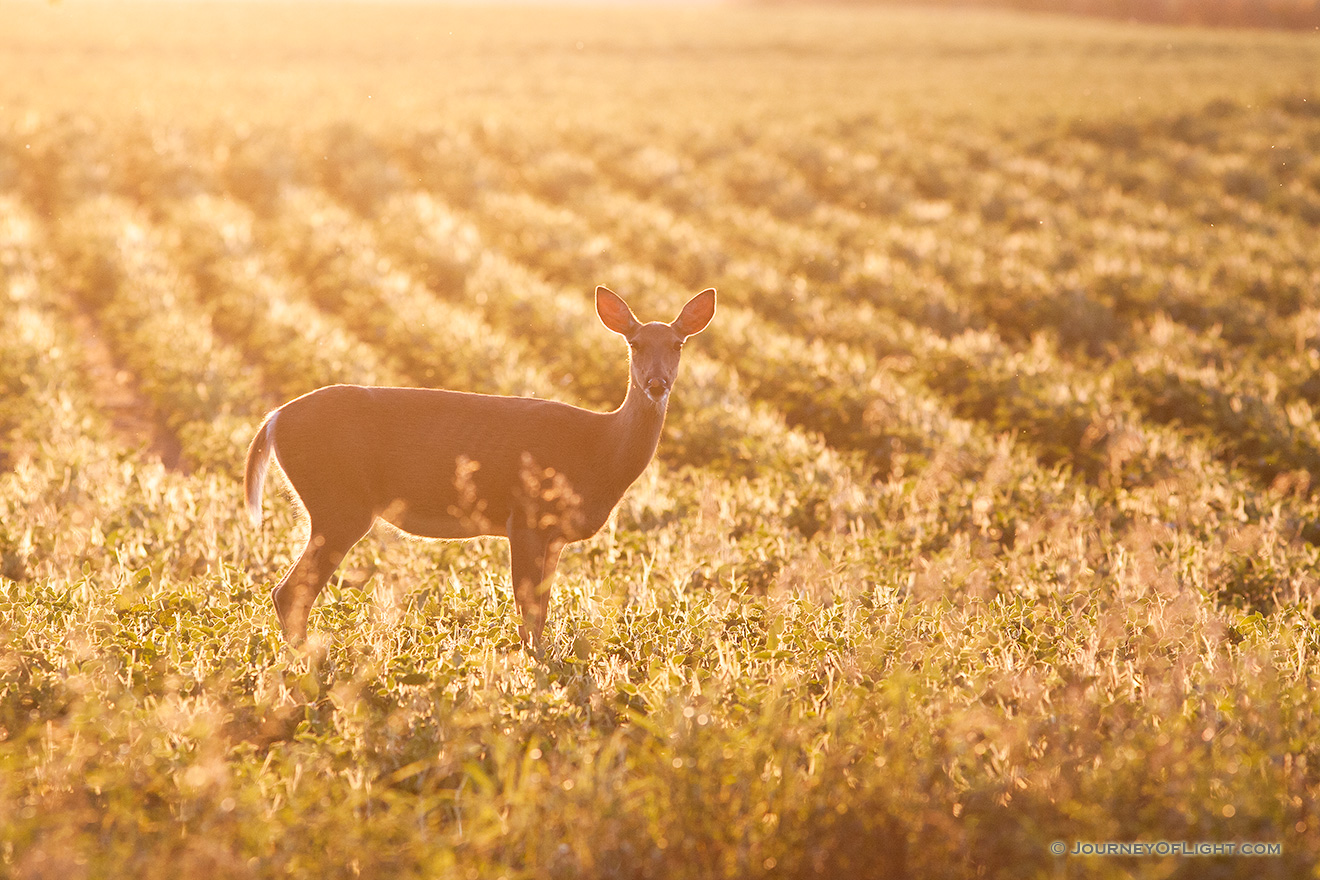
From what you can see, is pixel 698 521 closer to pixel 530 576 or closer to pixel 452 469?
pixel 530 576

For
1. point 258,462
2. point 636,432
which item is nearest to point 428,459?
point 258,462

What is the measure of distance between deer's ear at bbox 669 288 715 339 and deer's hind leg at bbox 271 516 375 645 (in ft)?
6.53

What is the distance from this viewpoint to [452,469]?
5.62m

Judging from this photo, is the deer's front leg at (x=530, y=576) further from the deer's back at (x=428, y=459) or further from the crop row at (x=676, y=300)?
the crop row at (x=676, y=300)

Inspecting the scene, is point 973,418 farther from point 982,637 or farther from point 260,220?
point 260,220

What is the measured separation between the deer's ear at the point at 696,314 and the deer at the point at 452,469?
0.69 ft

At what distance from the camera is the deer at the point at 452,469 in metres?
5.56

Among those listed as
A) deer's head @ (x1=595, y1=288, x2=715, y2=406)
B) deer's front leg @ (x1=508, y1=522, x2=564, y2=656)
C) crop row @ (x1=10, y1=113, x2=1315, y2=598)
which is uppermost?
deer's head @ (x1=595, y1=288, x2=715, y2=406)

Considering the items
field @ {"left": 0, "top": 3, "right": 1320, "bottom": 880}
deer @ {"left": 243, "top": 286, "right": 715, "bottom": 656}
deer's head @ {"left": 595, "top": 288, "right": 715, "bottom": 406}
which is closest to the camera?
field @ {"left": 0, "top": 3, "right": 1320, "bottom": 880}

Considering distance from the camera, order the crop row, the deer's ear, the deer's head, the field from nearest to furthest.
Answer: the field < the deer's head < the deer's ear < the crop row

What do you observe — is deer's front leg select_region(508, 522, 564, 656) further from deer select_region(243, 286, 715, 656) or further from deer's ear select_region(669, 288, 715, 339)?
deer's ear select_region(669, 288, 715, 339)

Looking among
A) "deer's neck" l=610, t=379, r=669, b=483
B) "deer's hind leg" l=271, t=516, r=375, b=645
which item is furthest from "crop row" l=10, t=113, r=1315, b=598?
"deer's hind leg" l=271, t=516, r=375, b=645

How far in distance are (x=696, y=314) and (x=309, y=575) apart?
2458mm

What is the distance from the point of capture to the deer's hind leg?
553cm
